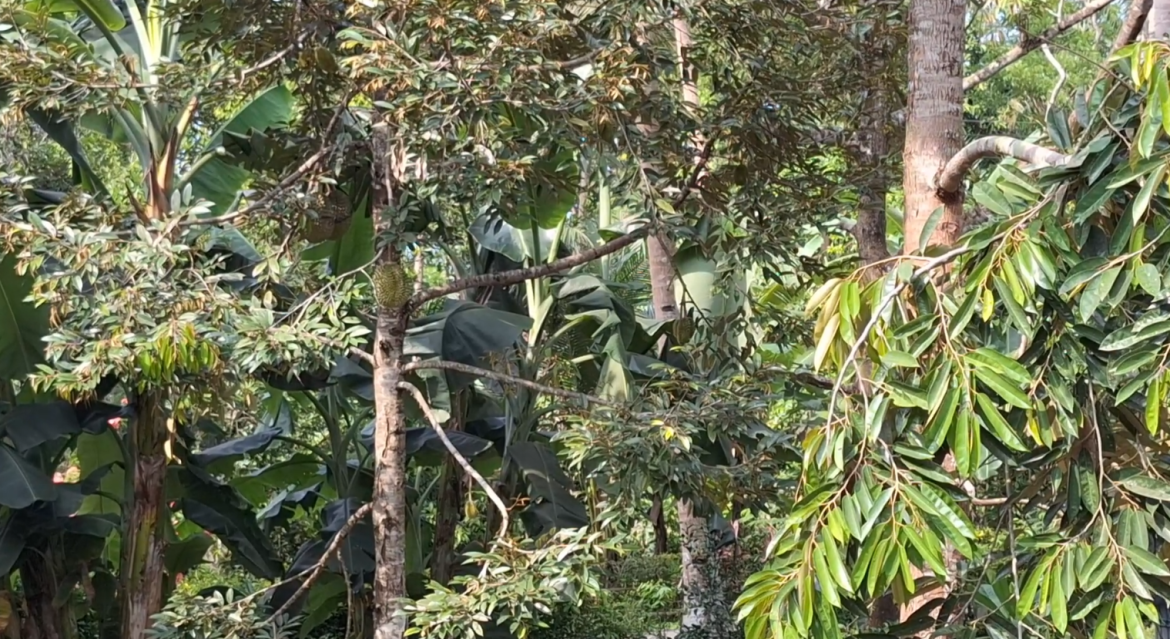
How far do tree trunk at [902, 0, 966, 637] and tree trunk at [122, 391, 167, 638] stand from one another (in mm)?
2762

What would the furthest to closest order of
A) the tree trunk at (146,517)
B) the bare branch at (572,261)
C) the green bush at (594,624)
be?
the green bush at (594,624)
the tree trunk at (146,517)
the bare branch at (572,261)

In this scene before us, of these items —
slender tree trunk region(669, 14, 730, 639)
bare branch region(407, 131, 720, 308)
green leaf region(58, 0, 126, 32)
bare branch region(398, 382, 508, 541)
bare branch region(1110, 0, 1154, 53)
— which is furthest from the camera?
slender tree trunk region(669, 14, 730, 639)

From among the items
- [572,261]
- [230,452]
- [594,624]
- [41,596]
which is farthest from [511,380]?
[594,624]

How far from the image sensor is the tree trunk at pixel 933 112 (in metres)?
2.21

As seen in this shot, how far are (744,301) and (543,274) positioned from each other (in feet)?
2.85

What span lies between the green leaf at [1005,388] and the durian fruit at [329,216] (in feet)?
7.04

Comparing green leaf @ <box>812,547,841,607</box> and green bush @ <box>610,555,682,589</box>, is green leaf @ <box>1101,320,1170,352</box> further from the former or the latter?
green bush @ <box>610,555,682,589</box>

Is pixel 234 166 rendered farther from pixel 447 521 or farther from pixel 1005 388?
pixel 1005 388

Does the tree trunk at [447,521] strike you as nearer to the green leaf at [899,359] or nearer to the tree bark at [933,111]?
the tree bark at [933,111]

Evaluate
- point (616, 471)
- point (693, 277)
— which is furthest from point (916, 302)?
point (693, 277)

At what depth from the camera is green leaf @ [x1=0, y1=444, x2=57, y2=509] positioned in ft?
11.4

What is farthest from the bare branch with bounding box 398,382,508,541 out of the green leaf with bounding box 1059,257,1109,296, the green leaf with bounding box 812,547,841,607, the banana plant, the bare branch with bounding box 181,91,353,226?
the green leaf with bounding box 1059,257,1109,296

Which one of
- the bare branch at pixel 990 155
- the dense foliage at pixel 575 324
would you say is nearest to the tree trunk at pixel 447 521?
the dense foliage at pixel 575 324

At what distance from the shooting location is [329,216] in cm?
317
